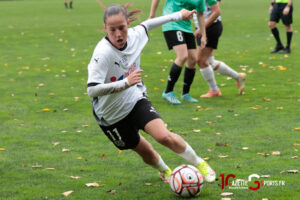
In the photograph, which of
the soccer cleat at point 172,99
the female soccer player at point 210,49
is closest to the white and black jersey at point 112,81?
the soccer cleat at point 172,99

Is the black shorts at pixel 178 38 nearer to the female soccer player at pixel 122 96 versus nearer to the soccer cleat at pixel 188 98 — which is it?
the soccer cleat at pixel 188 98

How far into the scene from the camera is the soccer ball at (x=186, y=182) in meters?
4.96

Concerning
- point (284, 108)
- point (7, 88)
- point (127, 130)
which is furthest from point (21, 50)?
point (127, 130)

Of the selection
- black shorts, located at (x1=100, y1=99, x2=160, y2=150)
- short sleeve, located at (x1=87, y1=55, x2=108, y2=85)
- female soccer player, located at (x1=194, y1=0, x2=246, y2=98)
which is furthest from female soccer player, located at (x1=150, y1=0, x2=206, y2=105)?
short sleeve, located at (x1=87, y1=55, x2=108, y2=85)

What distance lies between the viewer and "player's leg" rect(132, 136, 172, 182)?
5391 mm

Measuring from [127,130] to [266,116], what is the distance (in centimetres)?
400

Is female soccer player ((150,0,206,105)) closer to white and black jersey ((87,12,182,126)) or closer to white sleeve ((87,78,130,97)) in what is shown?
white and black jersey ((87,12,182,126))

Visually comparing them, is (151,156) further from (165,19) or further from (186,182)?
(165,19)

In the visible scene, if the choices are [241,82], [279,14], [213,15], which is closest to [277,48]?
[279,14]

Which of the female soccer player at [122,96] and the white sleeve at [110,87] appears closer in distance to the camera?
the white sleeve at [110,87]

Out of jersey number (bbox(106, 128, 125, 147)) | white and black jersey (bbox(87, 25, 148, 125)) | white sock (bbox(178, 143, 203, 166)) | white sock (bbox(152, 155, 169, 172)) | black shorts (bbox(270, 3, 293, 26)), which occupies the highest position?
white and black jersey (bbox(87, 25, 148, 125))

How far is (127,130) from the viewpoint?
5.21 m

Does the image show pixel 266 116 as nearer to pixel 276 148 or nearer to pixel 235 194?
pixel 276 148

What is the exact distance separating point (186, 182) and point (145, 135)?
112 inches
